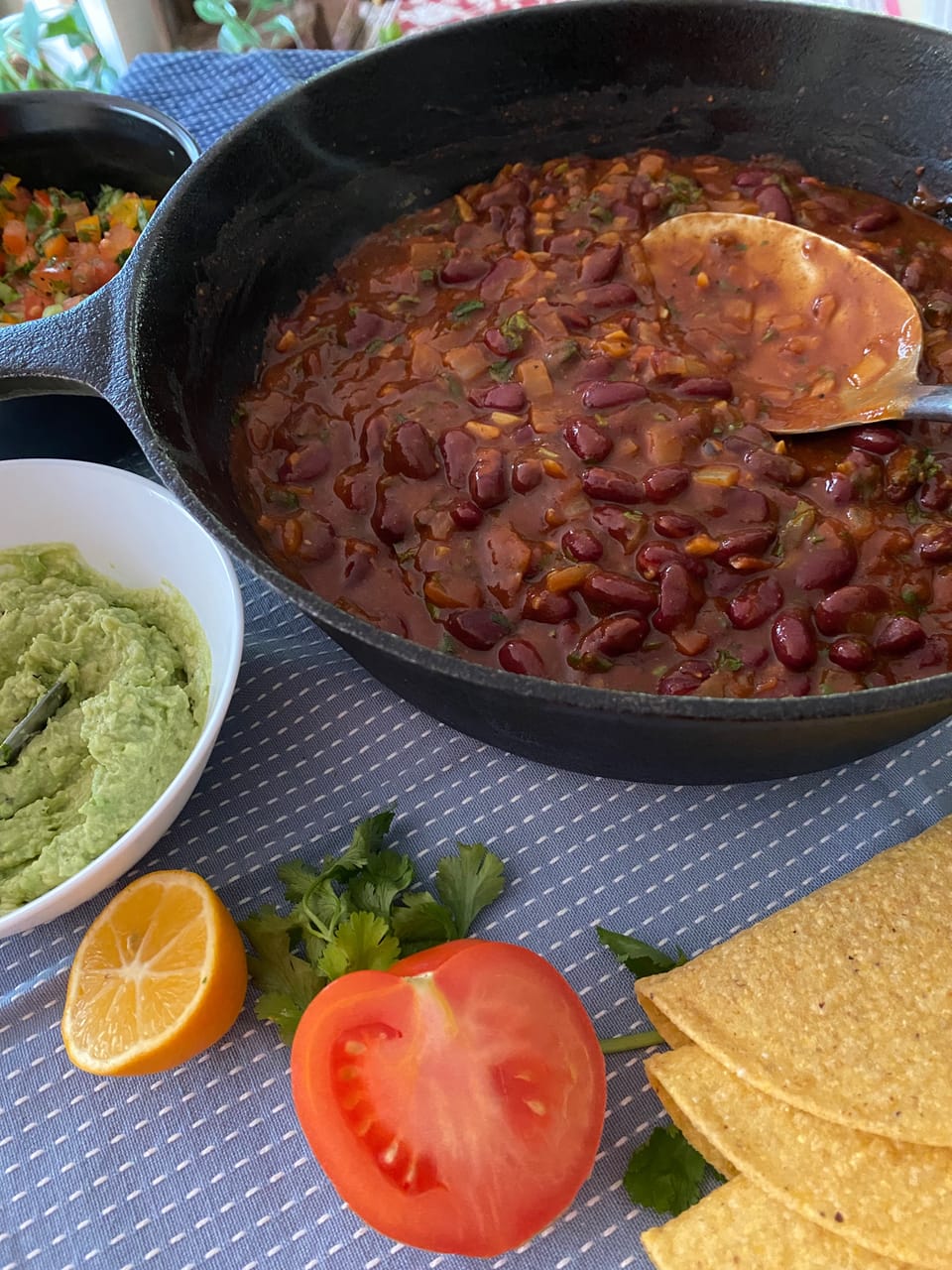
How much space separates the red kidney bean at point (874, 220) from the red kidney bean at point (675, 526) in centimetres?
123

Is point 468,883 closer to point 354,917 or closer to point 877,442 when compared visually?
point 354,917

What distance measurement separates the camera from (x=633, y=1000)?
6.57ft

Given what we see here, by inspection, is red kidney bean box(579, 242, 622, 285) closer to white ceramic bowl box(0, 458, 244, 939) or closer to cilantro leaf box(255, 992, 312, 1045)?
white ceramic bowl box(0, 458, 244, 939)

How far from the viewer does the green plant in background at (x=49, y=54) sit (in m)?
4.04

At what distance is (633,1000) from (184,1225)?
91cm

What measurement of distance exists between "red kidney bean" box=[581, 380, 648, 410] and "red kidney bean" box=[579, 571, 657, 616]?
480mm

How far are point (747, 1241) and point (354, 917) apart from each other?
858 mm

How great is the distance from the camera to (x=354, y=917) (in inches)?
77.3

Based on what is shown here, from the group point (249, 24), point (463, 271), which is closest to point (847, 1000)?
point (463, 271)

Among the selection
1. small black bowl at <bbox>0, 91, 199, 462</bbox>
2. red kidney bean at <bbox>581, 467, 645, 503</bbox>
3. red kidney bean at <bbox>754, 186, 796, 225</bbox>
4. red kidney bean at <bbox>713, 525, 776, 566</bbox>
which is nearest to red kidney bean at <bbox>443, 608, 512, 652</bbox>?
red kidney bean at <bbox>581, 467, 645, 503</bbox>

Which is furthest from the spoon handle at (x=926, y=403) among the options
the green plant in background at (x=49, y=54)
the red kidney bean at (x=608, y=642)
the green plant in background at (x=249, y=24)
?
the green plant in background at (x=49, y=54)

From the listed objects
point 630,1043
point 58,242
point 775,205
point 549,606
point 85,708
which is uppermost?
point 775,205

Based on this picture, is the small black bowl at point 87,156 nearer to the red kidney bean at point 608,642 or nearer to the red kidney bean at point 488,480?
the red kidney bean at point 488,480

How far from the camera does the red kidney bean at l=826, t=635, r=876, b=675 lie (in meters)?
2.00
